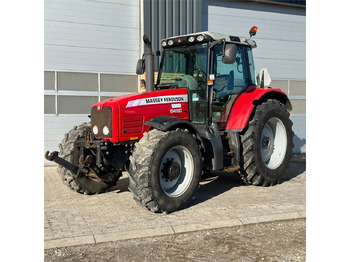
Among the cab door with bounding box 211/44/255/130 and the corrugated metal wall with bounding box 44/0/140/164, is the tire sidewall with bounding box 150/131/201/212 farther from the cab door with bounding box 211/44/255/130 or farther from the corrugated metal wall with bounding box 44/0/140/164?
the corrugated metal wall with bounding box 44/0/140/164

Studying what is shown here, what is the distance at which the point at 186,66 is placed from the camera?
264 inches

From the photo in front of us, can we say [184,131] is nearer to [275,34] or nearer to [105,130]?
[105,130]

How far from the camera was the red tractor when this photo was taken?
17.5 feet

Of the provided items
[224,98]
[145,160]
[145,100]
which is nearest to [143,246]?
[145,160]

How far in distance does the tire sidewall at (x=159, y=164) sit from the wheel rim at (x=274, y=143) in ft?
6.72

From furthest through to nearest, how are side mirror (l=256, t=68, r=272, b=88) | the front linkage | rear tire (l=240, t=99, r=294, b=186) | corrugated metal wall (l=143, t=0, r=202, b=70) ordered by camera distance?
corrugated metal wall (l=143, t=0, r=202, b=70), side mirror (l=256, t=68, r=272, b=88), rear tire (l=240, t=99, r=294, b=186), the front linkage

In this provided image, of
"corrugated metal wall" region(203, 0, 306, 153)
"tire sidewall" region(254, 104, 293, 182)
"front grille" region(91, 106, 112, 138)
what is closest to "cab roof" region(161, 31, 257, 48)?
"tire sidewall" region(254, 104, 293, 182)

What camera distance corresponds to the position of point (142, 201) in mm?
5141

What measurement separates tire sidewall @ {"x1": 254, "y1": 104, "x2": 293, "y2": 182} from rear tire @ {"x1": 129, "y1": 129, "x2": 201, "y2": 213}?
1.47 m

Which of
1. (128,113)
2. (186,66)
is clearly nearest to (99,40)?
(186,66)

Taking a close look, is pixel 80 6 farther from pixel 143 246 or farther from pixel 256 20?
pixel 143 246

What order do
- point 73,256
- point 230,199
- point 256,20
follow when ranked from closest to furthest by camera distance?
1. point 73,256
2. point 230,199
3. point 256,20

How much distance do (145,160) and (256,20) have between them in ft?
26.1

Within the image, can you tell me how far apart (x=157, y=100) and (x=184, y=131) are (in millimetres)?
701
